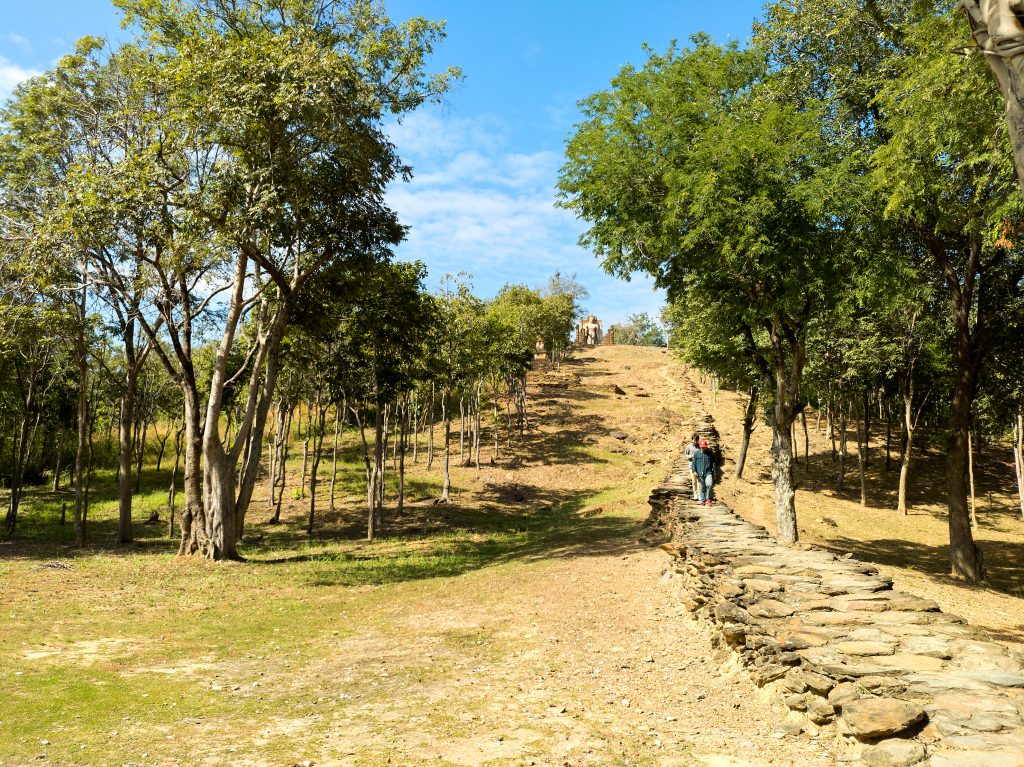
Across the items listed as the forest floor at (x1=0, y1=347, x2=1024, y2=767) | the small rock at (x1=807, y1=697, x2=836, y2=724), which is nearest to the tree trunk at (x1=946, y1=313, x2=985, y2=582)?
the forest floor at (x1=0, y1=347, x2=1024, y2=767)

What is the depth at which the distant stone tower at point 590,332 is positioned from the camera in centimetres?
13288

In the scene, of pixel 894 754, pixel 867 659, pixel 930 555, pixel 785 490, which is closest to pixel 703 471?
pixel 785 490

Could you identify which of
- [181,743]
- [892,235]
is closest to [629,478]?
[892,235]

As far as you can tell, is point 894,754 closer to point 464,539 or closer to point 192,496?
point 192,496

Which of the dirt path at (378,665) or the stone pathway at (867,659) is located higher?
the stone pathway at (867,659)

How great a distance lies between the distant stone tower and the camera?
132875 millimetres

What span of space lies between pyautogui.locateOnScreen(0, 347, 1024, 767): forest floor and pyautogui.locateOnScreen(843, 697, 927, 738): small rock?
0.38 metres

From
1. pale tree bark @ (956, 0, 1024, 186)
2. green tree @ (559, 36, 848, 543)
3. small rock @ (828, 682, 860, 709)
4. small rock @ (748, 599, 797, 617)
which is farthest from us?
green tree @ (559, 36, 848, 543)

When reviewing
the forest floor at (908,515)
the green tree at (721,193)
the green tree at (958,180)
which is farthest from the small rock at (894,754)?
the green tree at (721,193)

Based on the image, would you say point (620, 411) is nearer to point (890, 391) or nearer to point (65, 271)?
point (890, 391)

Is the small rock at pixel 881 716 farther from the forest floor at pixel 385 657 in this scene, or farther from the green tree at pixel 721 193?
the green tree at pixel 721 193

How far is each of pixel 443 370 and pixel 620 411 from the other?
28.4 metres

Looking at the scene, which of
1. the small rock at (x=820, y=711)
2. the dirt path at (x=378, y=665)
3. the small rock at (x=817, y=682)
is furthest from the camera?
the dirt path at (x=378, y=665)

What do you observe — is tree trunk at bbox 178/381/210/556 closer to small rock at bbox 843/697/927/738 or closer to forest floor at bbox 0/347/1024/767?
forest floor at bbox 0/347/1024/767
